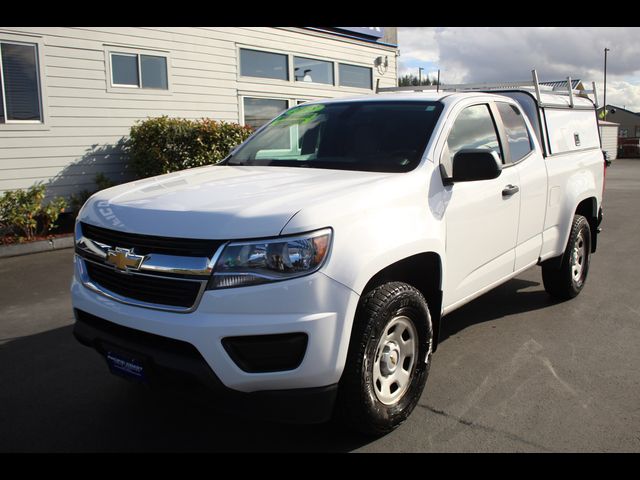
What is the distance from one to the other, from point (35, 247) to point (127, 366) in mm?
6362

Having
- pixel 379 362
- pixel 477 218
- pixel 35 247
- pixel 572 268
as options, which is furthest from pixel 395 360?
pixel 35 247

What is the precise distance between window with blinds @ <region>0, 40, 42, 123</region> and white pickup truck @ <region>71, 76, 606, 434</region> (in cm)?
640

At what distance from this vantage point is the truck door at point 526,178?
454 centimetres

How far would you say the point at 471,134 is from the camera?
163 inches

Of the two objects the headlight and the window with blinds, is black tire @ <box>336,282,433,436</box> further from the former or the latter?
the window with blinds

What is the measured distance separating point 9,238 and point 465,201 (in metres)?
7.18

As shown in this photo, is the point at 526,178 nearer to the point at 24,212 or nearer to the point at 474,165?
the point at 474,165

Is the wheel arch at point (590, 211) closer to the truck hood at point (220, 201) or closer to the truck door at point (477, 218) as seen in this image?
the truck door at point (477, 218)

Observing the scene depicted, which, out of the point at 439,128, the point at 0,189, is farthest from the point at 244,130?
the point at 439,128

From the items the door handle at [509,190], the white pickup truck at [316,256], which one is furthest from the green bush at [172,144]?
the door handle at [509,190]

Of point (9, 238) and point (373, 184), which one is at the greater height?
point (373, 184)

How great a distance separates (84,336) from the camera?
318 centimetres

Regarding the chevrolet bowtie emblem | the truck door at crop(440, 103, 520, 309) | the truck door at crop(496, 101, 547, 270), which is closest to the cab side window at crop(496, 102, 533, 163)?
the truck door at crop(496, 101, 547, 270)

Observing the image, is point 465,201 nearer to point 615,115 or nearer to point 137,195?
point 137,195
